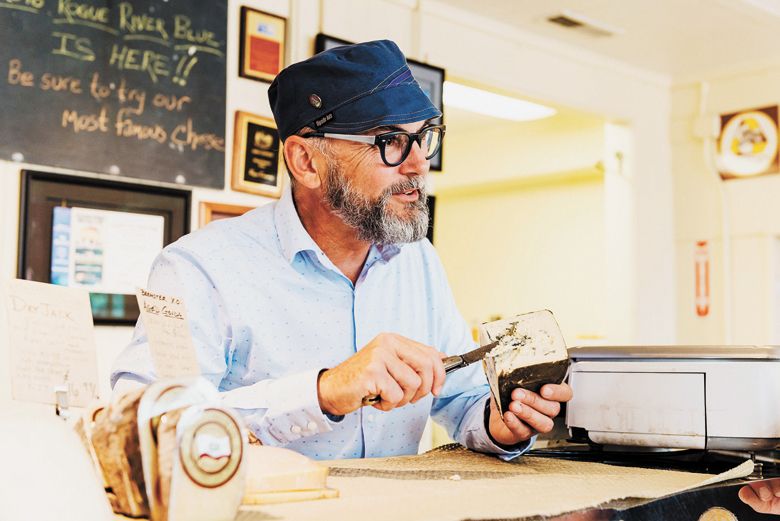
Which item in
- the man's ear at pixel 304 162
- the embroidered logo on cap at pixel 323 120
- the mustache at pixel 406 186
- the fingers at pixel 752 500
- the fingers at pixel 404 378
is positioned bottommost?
the fingers at pixel 752 500

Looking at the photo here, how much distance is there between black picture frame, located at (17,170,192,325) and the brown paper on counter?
1.58 meters

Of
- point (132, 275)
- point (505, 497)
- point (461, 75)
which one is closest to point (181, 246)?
point (505, 497)

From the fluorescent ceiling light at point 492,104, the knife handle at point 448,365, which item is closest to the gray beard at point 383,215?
the knife handle at point 448,365

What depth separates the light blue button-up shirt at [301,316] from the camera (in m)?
1.49

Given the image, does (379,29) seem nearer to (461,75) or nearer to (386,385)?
(461,75)

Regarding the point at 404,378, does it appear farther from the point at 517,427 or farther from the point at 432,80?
the point at 432,80

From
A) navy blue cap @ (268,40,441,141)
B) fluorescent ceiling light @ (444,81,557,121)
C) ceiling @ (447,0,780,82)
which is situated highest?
ceiling @ (447,0,780,82)

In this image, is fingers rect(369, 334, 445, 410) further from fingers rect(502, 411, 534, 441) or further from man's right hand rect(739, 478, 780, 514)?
man's right hand rect(739, 478, 780, 514)

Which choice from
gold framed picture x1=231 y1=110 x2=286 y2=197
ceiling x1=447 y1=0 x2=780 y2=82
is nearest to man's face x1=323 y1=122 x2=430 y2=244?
gold framed picture x1=231 y1=110 x2=286 y2=197

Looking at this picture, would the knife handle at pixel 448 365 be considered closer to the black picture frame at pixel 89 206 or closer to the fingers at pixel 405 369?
the fingers at pixel 405 369

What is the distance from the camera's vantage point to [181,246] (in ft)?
4.96

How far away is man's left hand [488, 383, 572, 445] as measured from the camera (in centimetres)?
137

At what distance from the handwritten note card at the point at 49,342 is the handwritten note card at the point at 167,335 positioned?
0.30 feet

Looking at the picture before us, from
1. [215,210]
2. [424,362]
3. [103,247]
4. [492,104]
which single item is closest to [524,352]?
[424,362]
